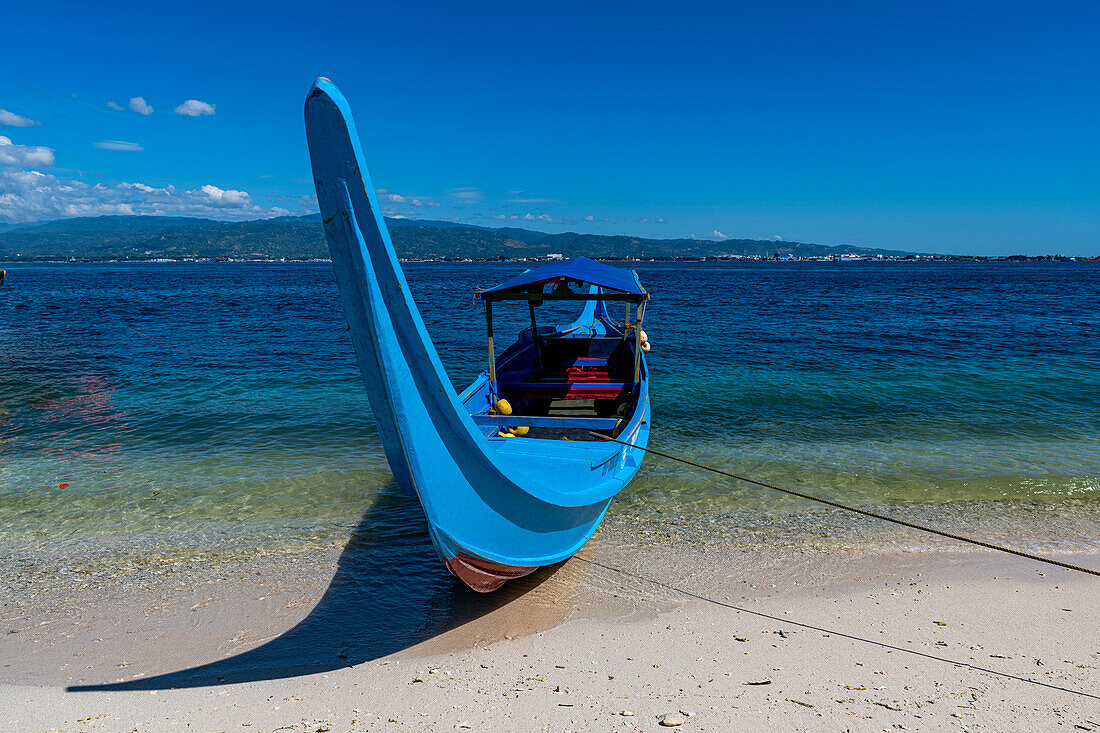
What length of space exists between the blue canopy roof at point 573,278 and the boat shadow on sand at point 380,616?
13.0 feet

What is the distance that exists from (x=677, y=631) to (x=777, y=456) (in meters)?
6.92

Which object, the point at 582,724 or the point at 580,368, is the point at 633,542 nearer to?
the point at 582,724

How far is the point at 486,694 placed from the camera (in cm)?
497

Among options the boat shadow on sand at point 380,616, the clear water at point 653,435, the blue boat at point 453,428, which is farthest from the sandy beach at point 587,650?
the clear water at point 653,435

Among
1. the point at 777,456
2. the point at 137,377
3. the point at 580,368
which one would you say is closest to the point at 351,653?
the point at 580,368

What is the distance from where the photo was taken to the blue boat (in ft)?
12.3

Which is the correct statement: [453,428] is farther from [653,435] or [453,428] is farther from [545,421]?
[653,435]

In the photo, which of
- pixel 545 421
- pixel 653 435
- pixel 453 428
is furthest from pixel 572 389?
pixel 453 428

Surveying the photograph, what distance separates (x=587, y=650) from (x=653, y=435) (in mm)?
8109

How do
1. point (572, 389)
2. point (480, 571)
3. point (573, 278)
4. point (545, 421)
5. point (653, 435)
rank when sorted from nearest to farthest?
point (480, 571), point (545, 421), point (573, 278), point (572, 389), point (653, 435)

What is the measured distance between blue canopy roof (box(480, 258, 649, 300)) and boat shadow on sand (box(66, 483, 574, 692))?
3977 millimetres

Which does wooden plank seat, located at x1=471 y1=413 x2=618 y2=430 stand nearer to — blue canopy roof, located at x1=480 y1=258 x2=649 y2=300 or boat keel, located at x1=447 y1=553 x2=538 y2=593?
blue canopy roof, located at x1=480 y1=258 x2=649 y2=300

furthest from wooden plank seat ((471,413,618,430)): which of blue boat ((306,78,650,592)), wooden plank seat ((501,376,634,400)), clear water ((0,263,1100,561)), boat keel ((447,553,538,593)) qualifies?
boat keel ((447,553,538,593))

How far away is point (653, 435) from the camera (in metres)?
13.4
